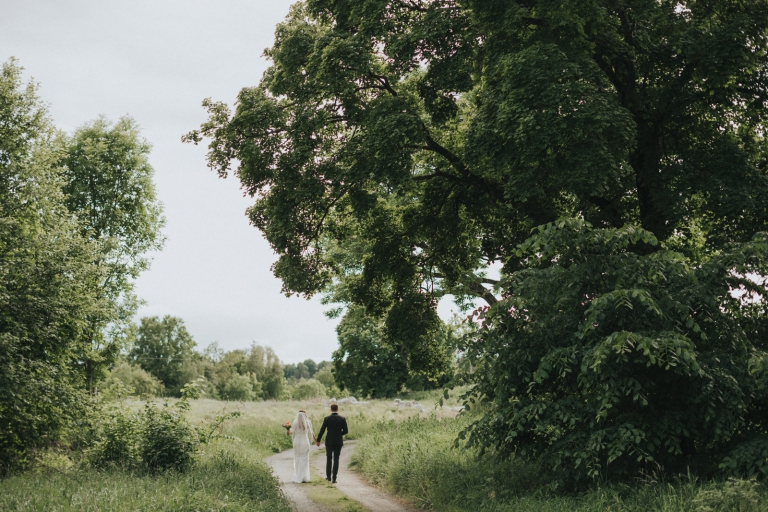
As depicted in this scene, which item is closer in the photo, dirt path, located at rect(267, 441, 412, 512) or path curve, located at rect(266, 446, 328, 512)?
path curve, located at rect(266, 446, 328, 512)

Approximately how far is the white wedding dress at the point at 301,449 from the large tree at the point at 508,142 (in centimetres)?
375

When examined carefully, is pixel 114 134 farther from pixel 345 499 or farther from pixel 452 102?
pixel 345 499

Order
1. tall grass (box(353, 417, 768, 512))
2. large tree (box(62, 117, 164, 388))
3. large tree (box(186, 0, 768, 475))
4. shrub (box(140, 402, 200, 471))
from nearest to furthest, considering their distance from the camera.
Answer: tall grass (box(353, 417, 768, 512)) → large tree (box(186, 0, 768, 475)) → shrub (box(140, 402, 200, 471)) → large tree (box(62, 117, 164, 388))

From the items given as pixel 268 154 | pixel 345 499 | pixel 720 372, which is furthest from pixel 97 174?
pixel 720 372

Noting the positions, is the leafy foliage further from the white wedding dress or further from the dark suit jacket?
the white wedding dress

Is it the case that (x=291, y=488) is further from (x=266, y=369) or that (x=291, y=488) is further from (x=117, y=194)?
(x=266, y=369)

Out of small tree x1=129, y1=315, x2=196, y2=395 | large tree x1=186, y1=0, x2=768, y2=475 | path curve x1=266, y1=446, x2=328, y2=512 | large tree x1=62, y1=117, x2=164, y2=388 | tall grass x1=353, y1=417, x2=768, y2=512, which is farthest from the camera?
small tree x1=129, y1=315, x2=196, y2=395

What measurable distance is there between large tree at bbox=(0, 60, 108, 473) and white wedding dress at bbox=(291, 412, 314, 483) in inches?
220

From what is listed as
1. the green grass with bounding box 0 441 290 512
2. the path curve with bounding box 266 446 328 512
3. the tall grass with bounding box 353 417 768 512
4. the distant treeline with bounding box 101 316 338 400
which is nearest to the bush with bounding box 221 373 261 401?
the distant treeline with bounding box 101 316 338 400

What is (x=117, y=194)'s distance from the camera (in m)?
30.4

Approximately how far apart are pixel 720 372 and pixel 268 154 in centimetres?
1120

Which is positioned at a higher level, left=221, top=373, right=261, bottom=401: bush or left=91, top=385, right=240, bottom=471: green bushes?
left=91, top=385, right=240, bottom=471: green bushes

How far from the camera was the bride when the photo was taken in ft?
49.3

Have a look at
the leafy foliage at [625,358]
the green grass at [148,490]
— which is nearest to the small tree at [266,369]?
the green grass at [148,490]
